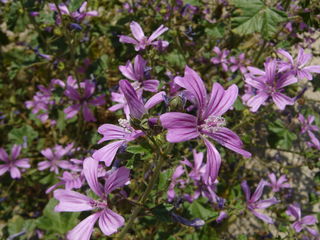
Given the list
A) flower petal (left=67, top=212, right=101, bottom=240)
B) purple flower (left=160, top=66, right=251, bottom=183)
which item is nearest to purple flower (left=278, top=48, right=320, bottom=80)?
purple flower (left=160, top=66, right=251, bottom=183)

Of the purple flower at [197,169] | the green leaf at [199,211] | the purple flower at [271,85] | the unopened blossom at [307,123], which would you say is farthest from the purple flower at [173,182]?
the unopened blossom at [307,123]

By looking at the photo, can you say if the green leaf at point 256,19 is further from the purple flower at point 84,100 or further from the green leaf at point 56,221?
the green leaf at point 56,221

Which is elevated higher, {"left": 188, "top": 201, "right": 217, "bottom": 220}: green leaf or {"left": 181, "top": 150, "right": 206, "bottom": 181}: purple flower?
{"left": 181, "top": 150, "right": 206, "bottom": 181}: purple flower

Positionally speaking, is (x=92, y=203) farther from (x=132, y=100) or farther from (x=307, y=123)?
(x=307, y=123)

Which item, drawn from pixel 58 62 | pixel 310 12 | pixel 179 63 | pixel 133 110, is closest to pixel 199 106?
pixel 133 110

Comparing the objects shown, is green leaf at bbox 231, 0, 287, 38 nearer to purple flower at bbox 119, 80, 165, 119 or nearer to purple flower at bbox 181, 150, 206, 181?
purple flower at bbox 181, 150, 206, 181
